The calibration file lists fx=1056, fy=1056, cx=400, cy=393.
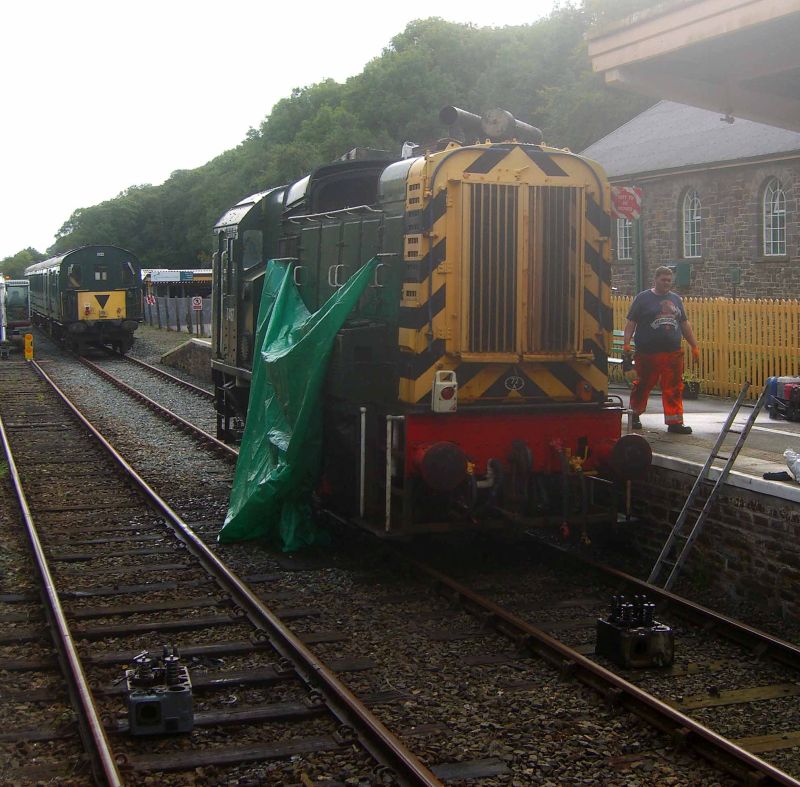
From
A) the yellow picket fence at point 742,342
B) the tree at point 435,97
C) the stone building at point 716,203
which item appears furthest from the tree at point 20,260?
the yellow picket fence at point 742,342

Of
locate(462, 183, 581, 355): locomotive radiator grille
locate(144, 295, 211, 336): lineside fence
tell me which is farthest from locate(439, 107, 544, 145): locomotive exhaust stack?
locate(144, 295, 211, 336): lineside fence

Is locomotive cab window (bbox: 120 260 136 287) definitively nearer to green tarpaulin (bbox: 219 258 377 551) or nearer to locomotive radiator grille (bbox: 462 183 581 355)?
green tarpaulin (bbox: 219 258 377 551)

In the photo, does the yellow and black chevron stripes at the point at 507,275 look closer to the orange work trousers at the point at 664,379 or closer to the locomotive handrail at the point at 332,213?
the locomotive handrail at the point at 332,213

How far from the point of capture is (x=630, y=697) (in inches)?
214

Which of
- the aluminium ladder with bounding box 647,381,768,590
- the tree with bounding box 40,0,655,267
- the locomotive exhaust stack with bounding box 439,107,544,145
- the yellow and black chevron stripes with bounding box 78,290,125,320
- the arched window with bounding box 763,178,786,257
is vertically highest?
the tree with bounding box 40,0,655,267

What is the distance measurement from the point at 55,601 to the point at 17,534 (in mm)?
2760

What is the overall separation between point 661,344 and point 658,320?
23cm

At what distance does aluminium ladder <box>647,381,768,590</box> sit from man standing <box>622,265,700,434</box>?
214cm

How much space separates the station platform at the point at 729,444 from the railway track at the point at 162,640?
126 inches

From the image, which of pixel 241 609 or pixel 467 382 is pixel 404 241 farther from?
pixel 241 609

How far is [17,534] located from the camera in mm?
9672

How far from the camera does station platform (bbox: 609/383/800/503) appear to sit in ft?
24.4

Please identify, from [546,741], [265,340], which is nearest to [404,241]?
[265,340]

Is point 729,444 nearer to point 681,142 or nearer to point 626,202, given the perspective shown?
point 626,202
